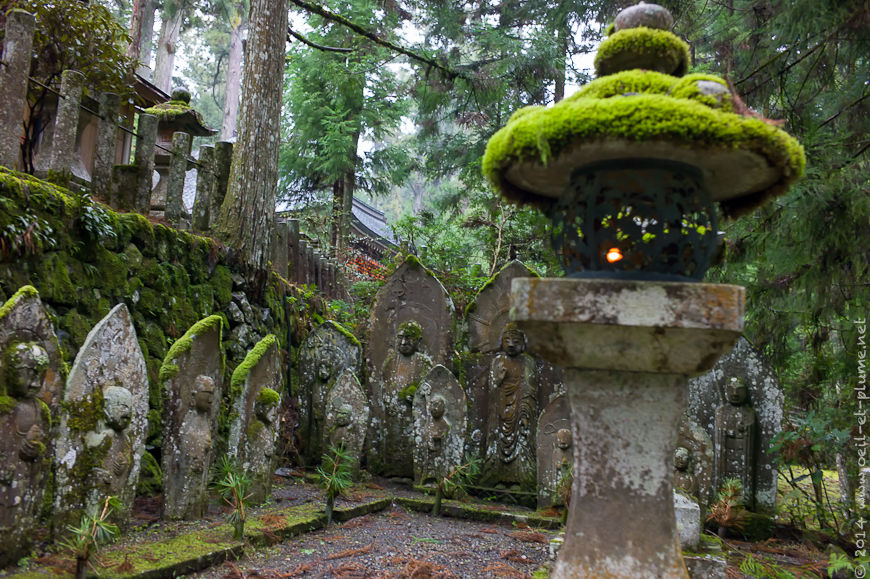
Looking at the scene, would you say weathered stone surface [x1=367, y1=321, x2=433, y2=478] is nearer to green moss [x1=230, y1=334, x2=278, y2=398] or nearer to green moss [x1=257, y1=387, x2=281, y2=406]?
green moss [x1=257, y1=387, x2=281, y2=406]

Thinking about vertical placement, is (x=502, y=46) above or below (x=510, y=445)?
above

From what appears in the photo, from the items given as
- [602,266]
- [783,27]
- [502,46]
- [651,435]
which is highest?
[502,46]

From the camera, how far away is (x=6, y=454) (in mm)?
2668

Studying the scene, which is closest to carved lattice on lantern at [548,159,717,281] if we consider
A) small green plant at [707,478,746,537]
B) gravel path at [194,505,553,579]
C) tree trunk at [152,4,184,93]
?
gravel path at [194,505,553,579]

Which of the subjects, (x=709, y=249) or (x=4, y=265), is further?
(x=4, y=265)

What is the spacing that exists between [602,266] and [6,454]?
2.65 metres

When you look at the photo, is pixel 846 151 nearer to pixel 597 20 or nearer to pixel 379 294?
pixel 379 294

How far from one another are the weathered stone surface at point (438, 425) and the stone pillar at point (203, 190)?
2.80 metres

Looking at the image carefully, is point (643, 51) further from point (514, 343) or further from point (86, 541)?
point (514, 343)

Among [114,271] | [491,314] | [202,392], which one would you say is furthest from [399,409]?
[114,271]

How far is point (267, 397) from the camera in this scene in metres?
4.29

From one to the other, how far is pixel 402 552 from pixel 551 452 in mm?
1601

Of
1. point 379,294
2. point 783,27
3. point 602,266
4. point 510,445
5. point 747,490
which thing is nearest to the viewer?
point 602,266

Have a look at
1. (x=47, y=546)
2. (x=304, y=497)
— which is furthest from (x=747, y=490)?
(x=47, y=546)
